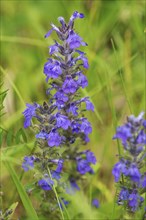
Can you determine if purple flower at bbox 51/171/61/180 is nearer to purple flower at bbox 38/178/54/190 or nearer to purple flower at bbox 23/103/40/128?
purple flower at bbox 38/178/54/190

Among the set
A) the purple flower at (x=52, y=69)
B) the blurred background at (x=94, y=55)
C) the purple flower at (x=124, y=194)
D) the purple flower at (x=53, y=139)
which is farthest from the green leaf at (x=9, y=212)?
the blurred background at (x=94, y=55)

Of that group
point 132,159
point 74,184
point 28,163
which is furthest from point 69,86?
point 74,184

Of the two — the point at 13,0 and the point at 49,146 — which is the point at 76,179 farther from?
the point at 13,0

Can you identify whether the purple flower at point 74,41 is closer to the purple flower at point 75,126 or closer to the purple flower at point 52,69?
the purple flower at point 52,69

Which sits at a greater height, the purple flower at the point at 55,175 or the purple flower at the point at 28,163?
the purple flower at the point at 28,163

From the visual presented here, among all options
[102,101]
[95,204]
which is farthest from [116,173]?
[102,101]

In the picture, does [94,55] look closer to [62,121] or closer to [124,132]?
[62,121]

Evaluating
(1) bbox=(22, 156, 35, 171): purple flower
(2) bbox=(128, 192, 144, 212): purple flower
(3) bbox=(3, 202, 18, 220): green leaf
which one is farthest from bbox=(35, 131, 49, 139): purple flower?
(2) bbox=(128, 192, 144, 212): purple flower
